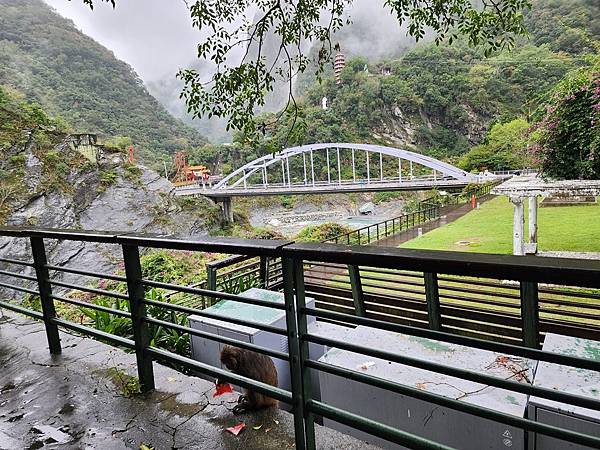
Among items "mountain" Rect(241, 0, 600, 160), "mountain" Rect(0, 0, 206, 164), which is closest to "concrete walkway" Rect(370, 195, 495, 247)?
"mountain" Rect(241, 0, 600, 160)

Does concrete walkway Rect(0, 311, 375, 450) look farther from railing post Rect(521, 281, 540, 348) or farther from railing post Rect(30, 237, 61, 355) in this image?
railing post Rect(521, 281, 540, 348)

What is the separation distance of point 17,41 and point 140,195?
2802 centimetres

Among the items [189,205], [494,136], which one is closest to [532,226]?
[189,205]

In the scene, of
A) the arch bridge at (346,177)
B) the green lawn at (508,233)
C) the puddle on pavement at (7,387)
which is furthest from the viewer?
the arch bridge at (346,177)

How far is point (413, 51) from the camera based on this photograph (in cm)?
4594

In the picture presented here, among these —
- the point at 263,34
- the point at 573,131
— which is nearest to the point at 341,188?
the point at 573,131

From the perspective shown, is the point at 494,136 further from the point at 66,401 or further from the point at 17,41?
the point at 17,41

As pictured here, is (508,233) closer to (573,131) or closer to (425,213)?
(573,131)

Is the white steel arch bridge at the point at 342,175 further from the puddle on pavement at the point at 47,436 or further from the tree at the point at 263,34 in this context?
the puddle on pavement at the point at 47,436

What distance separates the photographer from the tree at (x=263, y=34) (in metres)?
2.58

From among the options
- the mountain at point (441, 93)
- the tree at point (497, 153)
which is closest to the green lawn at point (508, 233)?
the tree at point (497, 153)

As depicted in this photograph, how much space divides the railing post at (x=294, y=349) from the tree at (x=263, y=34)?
1852mm

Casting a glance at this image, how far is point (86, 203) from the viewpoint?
14680mm

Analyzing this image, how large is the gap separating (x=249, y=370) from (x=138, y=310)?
20.3 inches
